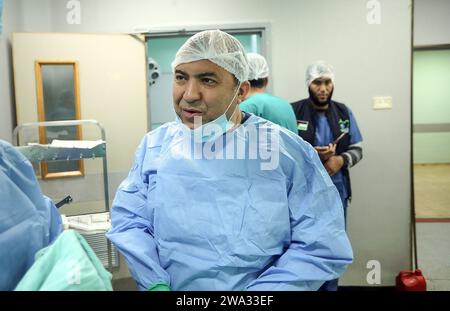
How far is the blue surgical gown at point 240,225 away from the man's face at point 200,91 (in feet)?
0.20

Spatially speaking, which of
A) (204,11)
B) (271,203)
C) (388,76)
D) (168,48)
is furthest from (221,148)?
(168,48)

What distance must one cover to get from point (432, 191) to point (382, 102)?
3.97ft

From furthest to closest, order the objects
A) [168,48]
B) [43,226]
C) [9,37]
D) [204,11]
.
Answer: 1. [168,48]
2. [204,11]
3. [9,37]
4. [43,226]

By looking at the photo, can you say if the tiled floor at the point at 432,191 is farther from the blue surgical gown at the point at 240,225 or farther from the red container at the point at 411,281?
the blue surgical gown at the point at 240,225

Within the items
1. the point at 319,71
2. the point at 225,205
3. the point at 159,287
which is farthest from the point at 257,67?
the point at 159,287

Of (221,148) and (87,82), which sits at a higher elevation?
(87,82)

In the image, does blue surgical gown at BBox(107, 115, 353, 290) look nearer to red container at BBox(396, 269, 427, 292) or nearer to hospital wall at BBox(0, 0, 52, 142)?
red container at BBox(396, 269, 427, 292)

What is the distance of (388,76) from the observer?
184 centimetres

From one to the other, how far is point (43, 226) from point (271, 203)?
399mm

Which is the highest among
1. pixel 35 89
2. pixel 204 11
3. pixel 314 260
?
pixel 204 11

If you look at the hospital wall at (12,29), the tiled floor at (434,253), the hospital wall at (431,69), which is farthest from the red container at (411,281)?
the hospital wall at (12,29)

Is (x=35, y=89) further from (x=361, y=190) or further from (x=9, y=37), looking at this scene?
(x=361, y=190)

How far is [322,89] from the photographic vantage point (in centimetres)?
174

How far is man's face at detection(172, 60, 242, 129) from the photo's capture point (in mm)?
709
